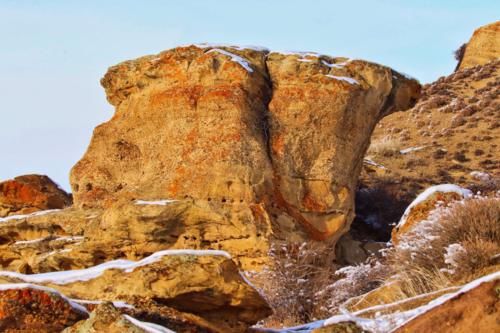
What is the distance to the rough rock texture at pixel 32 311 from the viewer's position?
653 cm

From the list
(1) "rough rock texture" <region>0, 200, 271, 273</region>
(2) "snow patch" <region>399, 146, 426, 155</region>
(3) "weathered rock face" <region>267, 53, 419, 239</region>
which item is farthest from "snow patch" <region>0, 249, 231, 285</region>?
(2) "snow patch" <region>399, 146, 426, 155</region>

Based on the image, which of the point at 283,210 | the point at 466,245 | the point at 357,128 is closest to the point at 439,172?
the point at 357,128

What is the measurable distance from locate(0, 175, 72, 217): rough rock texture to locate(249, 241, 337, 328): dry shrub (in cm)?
694

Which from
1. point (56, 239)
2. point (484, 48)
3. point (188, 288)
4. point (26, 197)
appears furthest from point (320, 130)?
point (484, 48)

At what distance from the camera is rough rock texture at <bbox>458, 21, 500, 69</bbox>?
4959cm

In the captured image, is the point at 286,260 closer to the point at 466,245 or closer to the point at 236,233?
the point at 236,233

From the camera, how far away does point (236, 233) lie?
1595cm

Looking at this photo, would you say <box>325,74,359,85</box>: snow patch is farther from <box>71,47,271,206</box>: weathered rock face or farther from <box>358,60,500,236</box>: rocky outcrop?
<box>358,60,500,236</box>: rocky outcrop

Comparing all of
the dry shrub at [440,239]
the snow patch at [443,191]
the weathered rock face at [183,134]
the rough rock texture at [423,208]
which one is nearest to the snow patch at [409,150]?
the weathered rock face at [183,134]

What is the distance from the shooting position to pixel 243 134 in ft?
54.9

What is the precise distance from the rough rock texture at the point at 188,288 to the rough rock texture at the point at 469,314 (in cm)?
183

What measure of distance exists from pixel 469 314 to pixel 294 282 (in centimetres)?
728

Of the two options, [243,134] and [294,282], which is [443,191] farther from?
[243,134]

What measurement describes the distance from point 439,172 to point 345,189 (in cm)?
1124
